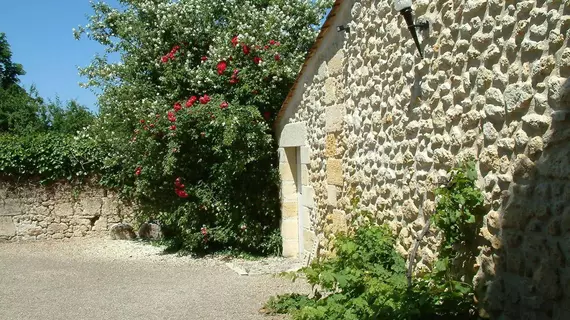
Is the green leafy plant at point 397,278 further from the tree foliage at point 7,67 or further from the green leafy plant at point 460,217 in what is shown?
the tree foliage at point 7,67

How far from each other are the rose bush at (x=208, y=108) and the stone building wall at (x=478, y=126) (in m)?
2.37

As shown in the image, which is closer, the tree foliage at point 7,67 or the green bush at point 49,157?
the green bush at point 49,157

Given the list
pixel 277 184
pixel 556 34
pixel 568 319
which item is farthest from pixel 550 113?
pixel 277 184

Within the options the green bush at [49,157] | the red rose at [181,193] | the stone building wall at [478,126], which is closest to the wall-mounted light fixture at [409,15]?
the stone building wall at [478,126]

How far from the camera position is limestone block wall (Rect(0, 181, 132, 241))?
1108cm

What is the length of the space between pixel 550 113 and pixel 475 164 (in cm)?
74

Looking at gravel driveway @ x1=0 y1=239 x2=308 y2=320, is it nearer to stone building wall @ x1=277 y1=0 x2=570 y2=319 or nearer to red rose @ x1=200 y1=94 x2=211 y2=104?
stone building wall @ x1=277 y1=0 x2=570 y2=319

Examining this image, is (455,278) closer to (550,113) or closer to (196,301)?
(550,113)

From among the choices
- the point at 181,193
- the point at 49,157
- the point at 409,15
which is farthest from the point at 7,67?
the point at 409,15

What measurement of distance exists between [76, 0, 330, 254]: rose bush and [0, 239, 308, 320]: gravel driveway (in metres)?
0.79

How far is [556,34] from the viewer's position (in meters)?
3.06

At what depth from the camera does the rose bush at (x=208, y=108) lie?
8.33 meters

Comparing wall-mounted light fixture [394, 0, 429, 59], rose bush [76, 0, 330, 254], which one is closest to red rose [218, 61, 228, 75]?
rose bush [76, 0, 330, 254]

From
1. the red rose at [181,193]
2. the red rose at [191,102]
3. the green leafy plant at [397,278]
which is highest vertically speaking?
the red rose at [191,102]
